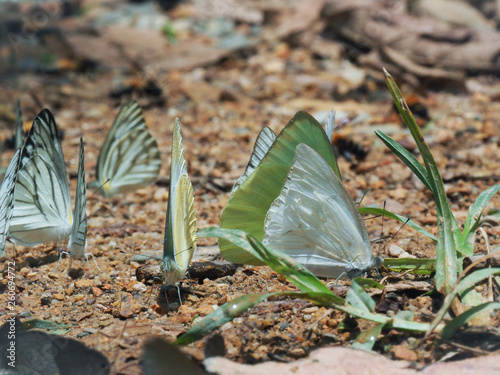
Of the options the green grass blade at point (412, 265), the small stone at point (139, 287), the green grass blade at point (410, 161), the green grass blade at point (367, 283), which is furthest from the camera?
the small stone at point (139, 287)

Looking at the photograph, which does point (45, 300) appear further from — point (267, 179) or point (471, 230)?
point (471, 230)

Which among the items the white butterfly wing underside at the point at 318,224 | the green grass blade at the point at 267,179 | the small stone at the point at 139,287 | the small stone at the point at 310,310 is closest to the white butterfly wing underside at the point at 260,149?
the green grass blade at the point at 267,179

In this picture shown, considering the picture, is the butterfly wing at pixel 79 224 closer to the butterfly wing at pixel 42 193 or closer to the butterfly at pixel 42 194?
the butterfly at pixel 42 194

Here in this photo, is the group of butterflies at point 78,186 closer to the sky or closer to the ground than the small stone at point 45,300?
closer to the sky

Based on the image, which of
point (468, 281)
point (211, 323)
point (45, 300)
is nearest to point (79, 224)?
point (45, 300)

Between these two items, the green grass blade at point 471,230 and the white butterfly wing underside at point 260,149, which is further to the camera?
the white butterfly wing underside at point 260,149

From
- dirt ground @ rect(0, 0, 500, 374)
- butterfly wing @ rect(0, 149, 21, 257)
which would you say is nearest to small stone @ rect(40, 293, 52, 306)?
dirt ground @ rect(0, 0, 500, 374)

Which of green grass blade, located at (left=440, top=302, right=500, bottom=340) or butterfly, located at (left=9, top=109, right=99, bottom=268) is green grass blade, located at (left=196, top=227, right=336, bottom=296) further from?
butterfly, located at (left=9, top=109, right=99, bottom=268)
